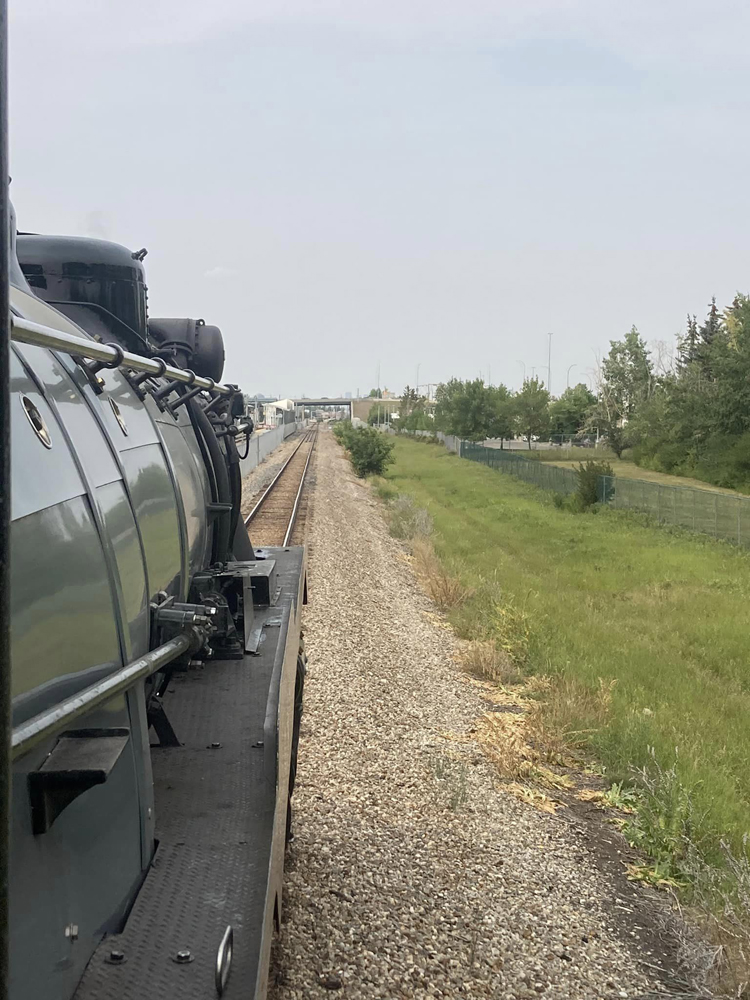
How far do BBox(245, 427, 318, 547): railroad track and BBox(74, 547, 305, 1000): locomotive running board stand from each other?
12998mm

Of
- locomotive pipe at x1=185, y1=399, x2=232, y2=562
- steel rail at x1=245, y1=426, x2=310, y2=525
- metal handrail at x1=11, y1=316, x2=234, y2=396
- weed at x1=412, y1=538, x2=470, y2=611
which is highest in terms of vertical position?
metal handrail at x1=11, y1=316, x2=234, y2=396

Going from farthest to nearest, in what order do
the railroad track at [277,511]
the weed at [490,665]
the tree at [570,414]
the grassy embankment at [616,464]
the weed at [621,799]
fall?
the tree at [570,414], the grassy embankment at [616,464], the railroad track at [277,511], the weed at [490,665], the weed at [621,799]

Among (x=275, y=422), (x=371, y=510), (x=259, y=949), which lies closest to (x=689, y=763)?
(x=259, y=949)

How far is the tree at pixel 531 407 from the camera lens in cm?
7694

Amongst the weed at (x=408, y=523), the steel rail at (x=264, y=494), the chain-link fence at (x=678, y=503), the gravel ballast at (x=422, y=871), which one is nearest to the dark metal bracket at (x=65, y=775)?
the gravel ballast at (x=422, y=871)

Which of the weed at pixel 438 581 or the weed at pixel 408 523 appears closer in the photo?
the weed at pixel 438 581

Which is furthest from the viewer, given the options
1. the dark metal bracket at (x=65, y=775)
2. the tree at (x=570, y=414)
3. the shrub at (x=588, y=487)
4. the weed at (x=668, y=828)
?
the tree at (x=570, y=414)

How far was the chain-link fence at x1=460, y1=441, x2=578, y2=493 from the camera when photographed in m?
37.1

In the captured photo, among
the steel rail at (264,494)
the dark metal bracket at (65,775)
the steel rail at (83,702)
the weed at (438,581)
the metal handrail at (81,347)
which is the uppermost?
the metal handrail at (81,347)

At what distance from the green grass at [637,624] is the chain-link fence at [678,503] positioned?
2.23ft

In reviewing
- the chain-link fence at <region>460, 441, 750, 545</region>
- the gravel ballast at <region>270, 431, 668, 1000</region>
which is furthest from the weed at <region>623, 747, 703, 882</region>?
the chain-link fence at <region>460, 441, 750, 545</region>

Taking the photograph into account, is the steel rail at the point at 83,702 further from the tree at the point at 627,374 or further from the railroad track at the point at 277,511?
the tree at the point at 627,374

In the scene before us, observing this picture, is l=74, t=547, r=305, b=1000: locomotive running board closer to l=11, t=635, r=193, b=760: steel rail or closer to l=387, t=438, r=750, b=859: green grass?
l=11, t=635, r=193, b=760: steel rail

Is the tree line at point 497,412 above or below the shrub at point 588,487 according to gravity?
above
